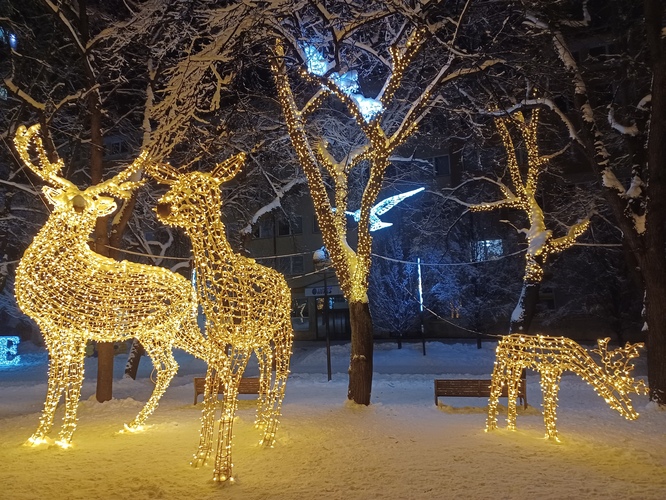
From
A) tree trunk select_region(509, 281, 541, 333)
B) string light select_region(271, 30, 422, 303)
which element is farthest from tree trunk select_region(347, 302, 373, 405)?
tree trunk select_region(509, 281, 541, 333)

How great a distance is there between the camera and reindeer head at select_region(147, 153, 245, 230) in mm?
6398

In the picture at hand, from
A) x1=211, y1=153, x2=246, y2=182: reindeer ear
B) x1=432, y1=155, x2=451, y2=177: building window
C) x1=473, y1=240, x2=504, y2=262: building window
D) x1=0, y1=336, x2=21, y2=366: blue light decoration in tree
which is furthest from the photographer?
x1=432, y1=155, x2=451, y2=177: building window

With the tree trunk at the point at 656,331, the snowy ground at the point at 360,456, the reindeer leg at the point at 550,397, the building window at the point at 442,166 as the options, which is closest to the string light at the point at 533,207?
the tree trunk at the point at 656,331

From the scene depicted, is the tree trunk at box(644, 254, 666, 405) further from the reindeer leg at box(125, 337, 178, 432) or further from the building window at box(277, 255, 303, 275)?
the building window at box(277, 255, 303, 275)

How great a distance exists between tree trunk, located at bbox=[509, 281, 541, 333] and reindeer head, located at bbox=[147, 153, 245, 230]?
9.63 m

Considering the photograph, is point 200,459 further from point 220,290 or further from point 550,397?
point 550,397

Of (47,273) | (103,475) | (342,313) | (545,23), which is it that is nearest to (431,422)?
(103,475)

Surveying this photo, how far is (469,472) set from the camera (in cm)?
592

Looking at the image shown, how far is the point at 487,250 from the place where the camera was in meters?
26.1

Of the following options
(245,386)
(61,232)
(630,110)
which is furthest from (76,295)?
(630,110)

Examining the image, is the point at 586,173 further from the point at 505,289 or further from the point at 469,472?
the point at 469,472

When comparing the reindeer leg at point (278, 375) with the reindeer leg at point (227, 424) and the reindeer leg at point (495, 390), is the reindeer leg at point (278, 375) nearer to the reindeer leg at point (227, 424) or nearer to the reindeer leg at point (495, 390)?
the reindeer leg at point (227, 424)

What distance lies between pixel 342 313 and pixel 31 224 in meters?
20.1

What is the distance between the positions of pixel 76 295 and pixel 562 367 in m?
6.96
